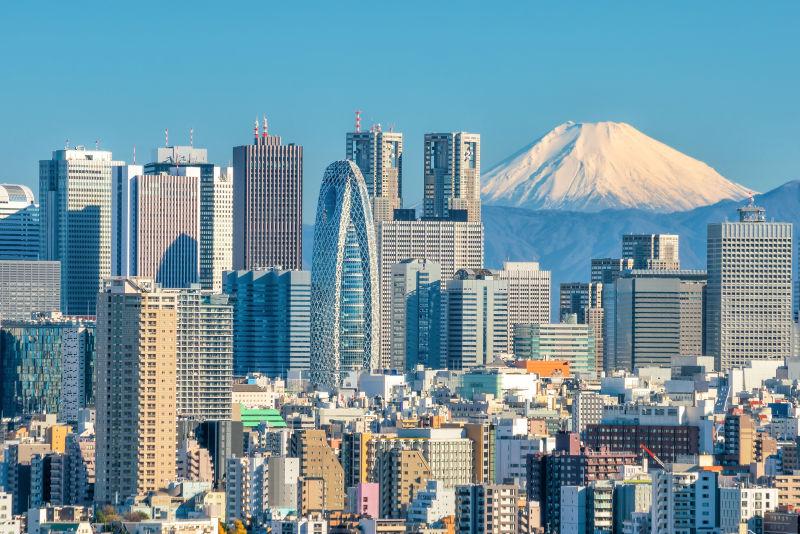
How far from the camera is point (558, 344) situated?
635 ft

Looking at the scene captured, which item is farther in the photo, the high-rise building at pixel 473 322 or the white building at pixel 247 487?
the high-rise building at pixel 473 322

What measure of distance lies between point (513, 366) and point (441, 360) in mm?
18662

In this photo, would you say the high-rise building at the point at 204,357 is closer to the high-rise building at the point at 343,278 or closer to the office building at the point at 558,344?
the high-rise building at the point at 343,278

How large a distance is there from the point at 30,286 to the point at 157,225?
13657mm

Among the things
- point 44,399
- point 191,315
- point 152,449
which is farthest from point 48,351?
point 152,449

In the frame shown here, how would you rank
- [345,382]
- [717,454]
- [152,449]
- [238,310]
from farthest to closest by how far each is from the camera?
[238,310] < [345,382] < [717,454] < [152,449]

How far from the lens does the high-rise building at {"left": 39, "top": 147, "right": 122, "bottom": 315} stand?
195500 millimetres

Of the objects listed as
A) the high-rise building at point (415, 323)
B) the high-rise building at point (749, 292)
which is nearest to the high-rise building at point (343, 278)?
the high-rise building at point (415, 323)

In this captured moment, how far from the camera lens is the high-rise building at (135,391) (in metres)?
104

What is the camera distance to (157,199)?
642 feet

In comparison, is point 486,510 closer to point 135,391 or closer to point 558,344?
point 135,391

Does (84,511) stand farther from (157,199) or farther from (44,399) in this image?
(157,199)

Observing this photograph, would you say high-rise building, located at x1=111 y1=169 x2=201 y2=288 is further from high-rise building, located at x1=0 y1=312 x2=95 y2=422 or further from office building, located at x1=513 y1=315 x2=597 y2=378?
high-rise building, located at x1=0 y1=312 x2=95 y2=422

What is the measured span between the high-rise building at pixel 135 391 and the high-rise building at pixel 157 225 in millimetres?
84122
